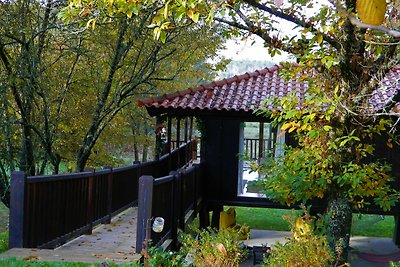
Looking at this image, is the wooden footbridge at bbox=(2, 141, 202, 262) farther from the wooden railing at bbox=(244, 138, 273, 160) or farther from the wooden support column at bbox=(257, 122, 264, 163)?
the wooden railing at bbox=(244, 138, 273, 160)

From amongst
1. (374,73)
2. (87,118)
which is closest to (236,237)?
(374,73)

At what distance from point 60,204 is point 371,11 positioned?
230 inches

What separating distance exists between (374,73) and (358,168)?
1210mm

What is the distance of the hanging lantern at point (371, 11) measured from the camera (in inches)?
44.9

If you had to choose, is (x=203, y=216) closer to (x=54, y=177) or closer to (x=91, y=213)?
(x=91, y=213)

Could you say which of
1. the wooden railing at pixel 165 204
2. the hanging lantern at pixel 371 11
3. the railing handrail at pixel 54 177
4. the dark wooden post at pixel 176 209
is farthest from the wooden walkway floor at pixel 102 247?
the hanging lantern at pixel 371 11

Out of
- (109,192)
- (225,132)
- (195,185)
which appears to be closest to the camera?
(109,192)

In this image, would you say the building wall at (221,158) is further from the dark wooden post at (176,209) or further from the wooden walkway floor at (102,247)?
the dark wooden post at (176,209)

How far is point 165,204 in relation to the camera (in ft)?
22.8

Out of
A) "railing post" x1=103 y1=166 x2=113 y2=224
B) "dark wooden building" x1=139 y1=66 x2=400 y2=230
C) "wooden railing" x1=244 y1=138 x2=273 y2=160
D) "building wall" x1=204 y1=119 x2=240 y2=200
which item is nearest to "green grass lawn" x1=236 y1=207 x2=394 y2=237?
"wooden railing" x1=244 y1=138 x2=273 y2=160

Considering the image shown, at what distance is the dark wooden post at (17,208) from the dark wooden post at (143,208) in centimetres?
132

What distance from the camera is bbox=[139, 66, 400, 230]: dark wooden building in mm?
11555

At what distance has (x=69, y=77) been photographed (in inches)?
473

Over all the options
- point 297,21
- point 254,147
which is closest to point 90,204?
point 297,21
